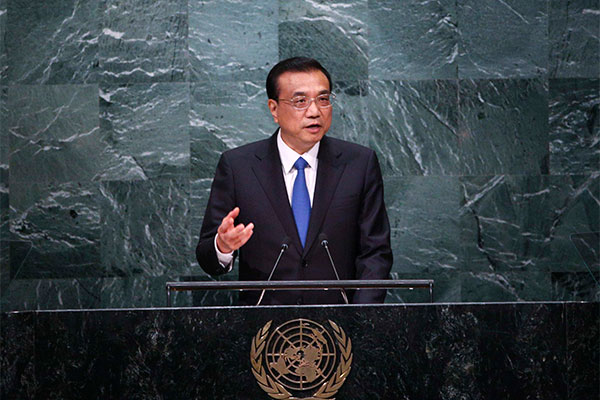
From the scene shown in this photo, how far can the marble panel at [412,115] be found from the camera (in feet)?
15.8

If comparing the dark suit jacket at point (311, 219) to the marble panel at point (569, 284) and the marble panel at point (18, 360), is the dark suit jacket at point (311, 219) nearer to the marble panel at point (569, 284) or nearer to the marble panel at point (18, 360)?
the marble panel at point (18, 360)

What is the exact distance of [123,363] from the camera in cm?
230

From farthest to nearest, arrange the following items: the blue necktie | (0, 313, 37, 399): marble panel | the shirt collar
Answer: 1. the shirt collar
2. the blue necktie
3. (0, 313, 37, 399): marble panel

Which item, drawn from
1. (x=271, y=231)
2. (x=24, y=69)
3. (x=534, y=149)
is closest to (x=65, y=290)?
(x=24, y=69)

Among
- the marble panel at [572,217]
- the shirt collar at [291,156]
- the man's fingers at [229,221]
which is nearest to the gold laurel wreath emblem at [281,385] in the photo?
the man's fingers at [229,221]

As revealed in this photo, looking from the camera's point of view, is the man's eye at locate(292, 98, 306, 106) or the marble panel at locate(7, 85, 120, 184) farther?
the marble panel at locate(7, 85, 120, 184)

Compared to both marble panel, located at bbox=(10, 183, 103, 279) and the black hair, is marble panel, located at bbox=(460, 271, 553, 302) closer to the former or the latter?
the black hair

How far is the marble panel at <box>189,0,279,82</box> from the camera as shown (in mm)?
4789

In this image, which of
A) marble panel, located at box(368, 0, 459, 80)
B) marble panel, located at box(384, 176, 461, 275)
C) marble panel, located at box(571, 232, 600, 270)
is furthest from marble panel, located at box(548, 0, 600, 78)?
marble panel, located at box(571, 232, 600, 270)

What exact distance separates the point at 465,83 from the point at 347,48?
737 mm

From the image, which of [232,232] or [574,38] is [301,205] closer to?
[232,232]

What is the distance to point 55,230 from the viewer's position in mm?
4789

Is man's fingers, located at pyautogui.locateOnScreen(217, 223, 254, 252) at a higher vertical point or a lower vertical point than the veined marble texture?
lower

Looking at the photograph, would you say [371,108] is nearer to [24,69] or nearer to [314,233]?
[314,233]
